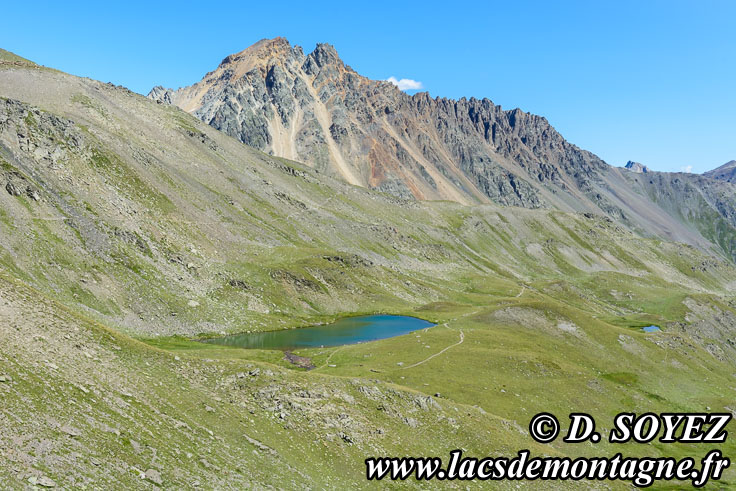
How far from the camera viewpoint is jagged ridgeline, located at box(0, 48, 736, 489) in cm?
3036

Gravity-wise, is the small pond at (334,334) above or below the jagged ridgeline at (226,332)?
below

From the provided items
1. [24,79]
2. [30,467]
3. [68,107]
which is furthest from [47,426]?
[24,79]

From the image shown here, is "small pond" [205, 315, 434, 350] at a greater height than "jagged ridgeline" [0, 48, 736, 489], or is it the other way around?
"jagged ridgeline" [0, 48, 736, 489]

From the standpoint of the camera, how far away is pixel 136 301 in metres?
91.1

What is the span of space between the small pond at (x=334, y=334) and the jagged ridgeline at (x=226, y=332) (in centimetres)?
497

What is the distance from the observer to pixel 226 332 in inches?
3762

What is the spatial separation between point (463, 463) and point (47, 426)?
103 ft

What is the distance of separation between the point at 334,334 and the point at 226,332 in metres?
23.7

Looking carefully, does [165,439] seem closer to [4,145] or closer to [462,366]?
[462,366]

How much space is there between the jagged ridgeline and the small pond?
497cm

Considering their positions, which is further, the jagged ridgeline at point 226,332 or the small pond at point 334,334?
the small pond at point 334,334

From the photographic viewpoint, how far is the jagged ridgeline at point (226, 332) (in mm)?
30359

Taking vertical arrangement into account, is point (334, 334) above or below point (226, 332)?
above

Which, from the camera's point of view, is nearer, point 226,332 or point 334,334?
point 226,332
